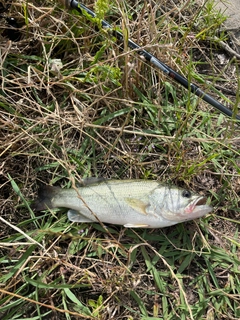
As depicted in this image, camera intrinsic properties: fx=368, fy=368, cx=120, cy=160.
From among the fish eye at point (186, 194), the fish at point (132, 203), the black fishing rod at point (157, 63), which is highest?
the black fishing rod at point (157, 63)

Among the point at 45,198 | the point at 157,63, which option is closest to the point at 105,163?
the point at 45,198

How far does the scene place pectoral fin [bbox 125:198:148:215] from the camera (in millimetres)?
3164

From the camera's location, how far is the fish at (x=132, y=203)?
3141 mm

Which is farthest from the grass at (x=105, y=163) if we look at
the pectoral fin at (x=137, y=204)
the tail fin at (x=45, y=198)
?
the pectoral fin at (x=137, y=204)

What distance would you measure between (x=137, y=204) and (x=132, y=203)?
0.14ft

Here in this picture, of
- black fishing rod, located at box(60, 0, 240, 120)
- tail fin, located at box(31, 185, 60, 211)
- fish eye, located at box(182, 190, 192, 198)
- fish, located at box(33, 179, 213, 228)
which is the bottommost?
tail fin, located at box(31, 185, 60, 211)

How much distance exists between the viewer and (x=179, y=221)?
10.4ft

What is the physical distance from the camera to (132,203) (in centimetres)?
318

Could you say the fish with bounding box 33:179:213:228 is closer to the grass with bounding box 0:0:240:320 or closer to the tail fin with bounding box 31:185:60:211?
the tail fin with bounding box 31:185:60:211

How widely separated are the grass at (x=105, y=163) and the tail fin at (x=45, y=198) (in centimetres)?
7

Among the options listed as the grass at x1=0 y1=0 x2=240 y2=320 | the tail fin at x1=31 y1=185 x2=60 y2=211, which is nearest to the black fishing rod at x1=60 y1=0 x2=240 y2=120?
the grass at x1=0 y1=0 x2=240 y2=320

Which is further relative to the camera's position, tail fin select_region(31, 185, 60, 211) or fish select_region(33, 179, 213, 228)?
tail fin select_region(31, 185, 60, 211)

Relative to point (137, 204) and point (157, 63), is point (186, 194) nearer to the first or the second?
point (137, 204)

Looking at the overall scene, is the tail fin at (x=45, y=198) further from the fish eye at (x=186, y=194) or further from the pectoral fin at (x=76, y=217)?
the fish eye at (x=186, y=194)
